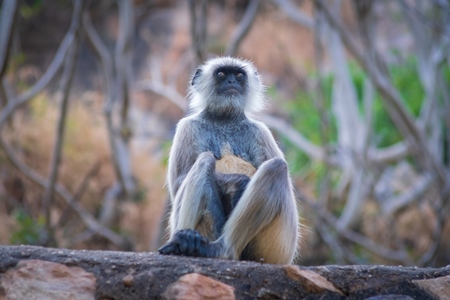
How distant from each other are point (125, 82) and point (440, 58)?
4931 mm

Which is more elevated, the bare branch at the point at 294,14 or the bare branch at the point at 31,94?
the bare branch at the point at 294,14

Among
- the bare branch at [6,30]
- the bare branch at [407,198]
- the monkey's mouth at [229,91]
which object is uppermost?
the bare branch at [6,30]

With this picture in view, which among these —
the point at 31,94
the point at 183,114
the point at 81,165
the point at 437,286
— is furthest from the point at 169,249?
the point at 81,165

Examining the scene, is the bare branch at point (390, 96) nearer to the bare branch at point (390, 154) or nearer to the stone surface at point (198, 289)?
the bare branch at point (390, 154)

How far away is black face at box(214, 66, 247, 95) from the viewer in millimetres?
4934

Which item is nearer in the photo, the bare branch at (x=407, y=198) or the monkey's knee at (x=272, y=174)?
the monkey's knee at (x=272, y=174)

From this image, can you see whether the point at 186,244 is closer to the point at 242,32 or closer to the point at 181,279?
the point at 181,279

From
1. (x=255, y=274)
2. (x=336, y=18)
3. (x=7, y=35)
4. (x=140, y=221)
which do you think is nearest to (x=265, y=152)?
(x=255, y=274)

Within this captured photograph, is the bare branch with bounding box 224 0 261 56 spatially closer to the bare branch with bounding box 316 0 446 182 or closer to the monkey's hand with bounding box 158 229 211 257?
the bare branch with bounding box 316 0 446 182

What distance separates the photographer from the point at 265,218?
4.06 metres

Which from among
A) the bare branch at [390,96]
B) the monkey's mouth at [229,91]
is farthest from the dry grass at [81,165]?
the monkey's mouth at [229,91]

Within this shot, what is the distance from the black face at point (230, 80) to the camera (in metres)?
4.93

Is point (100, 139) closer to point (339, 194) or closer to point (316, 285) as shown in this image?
point (339, 194)

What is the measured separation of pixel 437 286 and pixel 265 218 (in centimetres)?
102
